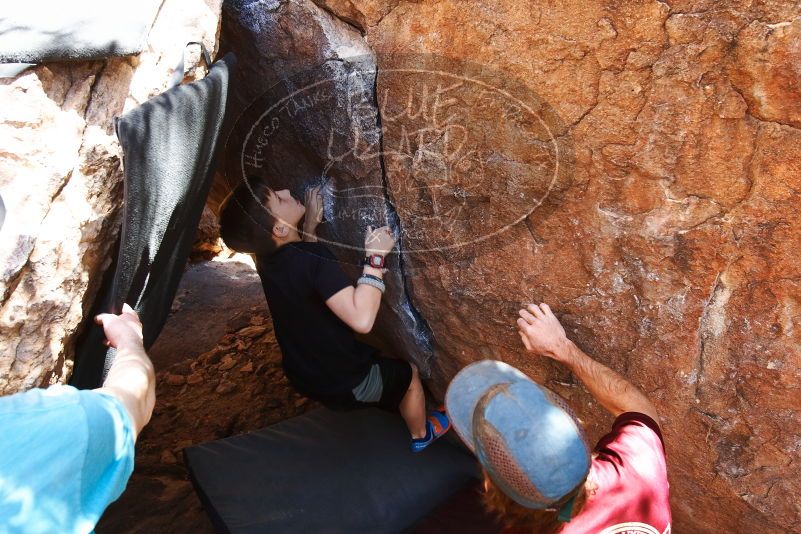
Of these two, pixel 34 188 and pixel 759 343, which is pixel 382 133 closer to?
pixel 34 188

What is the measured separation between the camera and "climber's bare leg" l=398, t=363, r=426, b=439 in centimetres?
270

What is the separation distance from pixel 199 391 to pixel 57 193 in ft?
7.50

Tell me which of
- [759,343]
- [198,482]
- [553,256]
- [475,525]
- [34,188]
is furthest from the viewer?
[198,482]

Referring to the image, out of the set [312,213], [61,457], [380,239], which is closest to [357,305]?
[380,239]

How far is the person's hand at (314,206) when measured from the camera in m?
2.59

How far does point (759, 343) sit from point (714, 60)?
78 centimetres

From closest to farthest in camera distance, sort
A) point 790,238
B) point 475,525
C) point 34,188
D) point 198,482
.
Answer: point 34,188 → point 790,238 → point 475,525 → point 198,482

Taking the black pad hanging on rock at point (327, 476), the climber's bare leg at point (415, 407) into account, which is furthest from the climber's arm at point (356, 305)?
the black pad hanging on rock at point (327, 476)

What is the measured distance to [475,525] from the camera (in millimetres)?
2420

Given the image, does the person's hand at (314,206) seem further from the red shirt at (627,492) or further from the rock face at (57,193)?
the red shirt at (627,492)

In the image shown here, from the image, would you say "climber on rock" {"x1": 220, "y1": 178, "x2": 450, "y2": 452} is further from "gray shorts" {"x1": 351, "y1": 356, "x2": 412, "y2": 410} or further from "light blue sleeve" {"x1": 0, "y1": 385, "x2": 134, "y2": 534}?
"light blue sleeve" {"x1": 0, "y1": 385, "x2": 134, "y2": 534}

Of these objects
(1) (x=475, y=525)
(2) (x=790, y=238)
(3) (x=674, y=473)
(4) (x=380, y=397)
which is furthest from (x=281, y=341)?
(2) (x=790, y=238)

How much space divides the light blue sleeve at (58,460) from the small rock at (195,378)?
2593 millimetres

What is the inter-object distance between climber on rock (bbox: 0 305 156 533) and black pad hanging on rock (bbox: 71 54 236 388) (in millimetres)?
509
